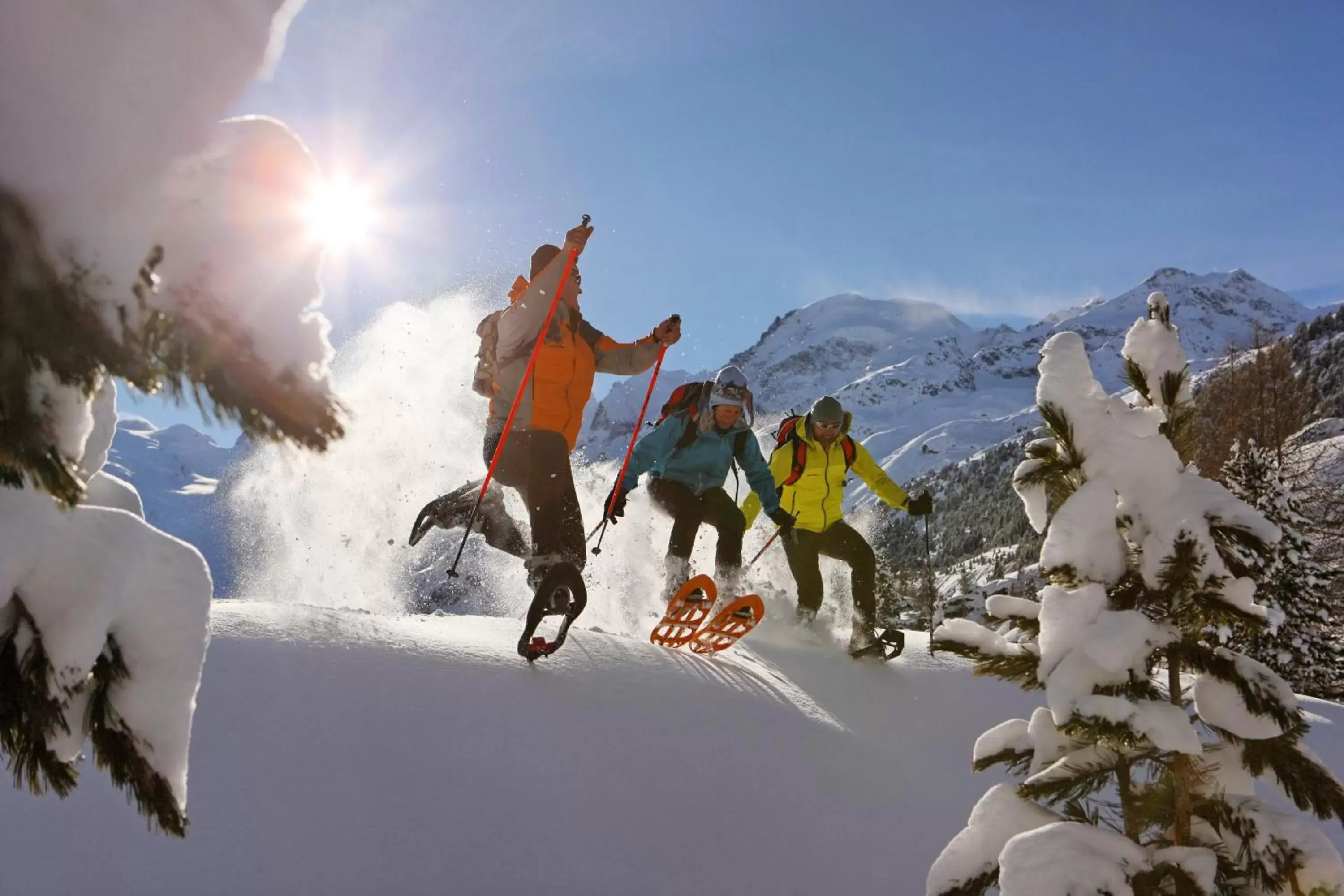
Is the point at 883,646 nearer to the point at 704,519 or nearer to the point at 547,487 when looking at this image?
the point at 704,519

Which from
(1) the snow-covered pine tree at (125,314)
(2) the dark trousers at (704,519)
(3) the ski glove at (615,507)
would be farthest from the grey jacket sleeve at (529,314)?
(1) the snow-covered pine tree at (125,314)

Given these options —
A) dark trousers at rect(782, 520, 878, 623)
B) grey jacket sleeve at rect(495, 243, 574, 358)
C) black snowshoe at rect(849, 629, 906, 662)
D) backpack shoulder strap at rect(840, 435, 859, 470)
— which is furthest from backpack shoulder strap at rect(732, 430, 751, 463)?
grey jacket sleeve at rect(495, 243, 574, 358)

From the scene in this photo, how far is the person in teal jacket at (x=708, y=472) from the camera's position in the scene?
788cm

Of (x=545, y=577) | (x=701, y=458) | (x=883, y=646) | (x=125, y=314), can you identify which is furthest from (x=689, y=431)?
(x=125, y=314)

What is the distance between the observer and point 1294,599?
20297mm

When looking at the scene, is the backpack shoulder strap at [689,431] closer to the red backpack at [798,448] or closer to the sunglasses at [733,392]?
the sunglasses at [733,392]

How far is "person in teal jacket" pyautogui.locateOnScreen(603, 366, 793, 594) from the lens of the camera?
25.8 ft

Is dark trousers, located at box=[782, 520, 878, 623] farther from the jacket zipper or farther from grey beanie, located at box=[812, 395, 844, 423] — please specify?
grey beanie, located at box=[812, 395, 844, 423]

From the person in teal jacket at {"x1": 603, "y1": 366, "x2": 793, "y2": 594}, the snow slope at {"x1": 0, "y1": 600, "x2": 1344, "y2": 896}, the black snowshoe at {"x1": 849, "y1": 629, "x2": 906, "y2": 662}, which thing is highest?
the person in teal jacket at {"x1": 603, "y1": 366, "x2": 793, "y2": 594}

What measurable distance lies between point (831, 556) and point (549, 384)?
3.58 metres

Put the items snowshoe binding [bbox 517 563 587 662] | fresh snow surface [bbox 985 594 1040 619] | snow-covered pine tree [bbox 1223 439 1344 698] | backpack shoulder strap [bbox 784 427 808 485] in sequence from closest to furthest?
fresh snow surface [bbox 985 594 1040 619] < snowshoe binding [bbox 517 563 587 662] < backpack shoulder strap [bbox 784 427 808 485] < snow-covered pine tree [bbox 1223 439 1344 698]

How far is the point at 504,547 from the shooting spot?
6809 mm

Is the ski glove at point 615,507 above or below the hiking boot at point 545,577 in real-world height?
above

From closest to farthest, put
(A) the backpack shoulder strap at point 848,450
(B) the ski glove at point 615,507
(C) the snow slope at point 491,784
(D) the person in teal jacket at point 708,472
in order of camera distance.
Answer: (C) the snow slope at point 491,784 < (B) the ski glove at point 615,507 < (D) the person in teal jacket at point 708,472 < (A) the backpack shoulder strap at point 848,450
